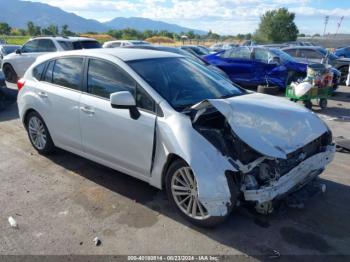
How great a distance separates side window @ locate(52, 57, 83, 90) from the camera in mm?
4672

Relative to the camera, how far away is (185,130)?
3.46 meters

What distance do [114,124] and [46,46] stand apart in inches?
370

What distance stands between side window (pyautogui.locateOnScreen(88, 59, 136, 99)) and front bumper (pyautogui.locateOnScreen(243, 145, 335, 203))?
69.7 inches

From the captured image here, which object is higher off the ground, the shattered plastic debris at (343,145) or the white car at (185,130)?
the white car at (185,130)

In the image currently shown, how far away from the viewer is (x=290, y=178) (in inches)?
137

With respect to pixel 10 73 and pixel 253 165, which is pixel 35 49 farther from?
pixel 253 165

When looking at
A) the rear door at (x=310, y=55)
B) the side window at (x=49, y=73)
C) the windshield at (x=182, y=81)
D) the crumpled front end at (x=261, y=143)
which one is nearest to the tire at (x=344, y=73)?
the rear door at (x=310, y=55)

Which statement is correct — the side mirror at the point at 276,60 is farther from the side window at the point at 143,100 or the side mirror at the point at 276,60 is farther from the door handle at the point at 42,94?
the side window at the point at 143,100

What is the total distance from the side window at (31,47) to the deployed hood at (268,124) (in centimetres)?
1071

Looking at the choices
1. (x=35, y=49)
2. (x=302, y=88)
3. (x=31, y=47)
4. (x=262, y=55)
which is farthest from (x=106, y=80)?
(x=31, y=47)

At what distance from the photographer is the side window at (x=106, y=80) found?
160 inches

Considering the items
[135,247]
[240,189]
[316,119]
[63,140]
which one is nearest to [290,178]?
[240,189]

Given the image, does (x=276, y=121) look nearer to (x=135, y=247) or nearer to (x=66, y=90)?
(x=135, y=247)

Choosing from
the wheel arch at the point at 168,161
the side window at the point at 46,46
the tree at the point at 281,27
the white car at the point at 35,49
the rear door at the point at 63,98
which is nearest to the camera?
the wheel arch at the point at 168,161
